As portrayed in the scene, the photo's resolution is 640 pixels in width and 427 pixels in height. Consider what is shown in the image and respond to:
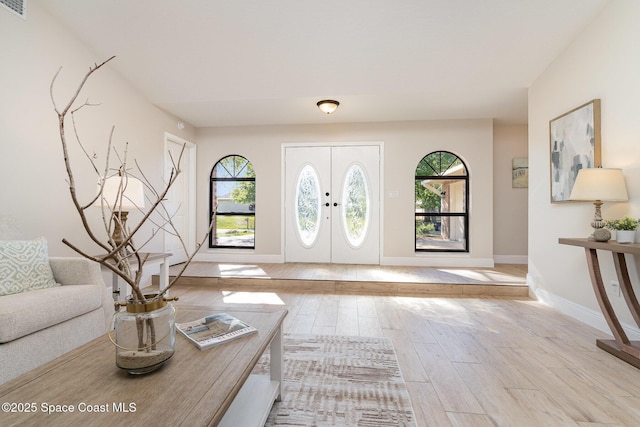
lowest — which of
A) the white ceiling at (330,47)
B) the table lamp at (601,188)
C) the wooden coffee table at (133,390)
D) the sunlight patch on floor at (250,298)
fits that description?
the sunlight patch on floor at (250,298)

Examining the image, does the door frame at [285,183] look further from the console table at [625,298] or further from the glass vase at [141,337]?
the glass vase at [141,337]

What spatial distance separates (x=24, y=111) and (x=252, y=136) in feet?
9.78

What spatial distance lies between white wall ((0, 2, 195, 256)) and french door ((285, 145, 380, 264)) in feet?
8.86

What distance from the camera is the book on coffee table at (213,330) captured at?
125 centimetres

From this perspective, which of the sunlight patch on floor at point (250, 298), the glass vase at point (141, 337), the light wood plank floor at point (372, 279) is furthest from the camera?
the light wood plank floor at point (372, 279)

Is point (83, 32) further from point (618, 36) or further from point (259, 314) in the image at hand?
point (618, 36)

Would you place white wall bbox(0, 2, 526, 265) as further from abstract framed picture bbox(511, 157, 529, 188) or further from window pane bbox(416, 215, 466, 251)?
abstract framed picture bbox(511, 157, 529, 188)

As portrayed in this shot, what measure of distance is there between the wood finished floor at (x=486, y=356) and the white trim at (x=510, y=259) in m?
1.66

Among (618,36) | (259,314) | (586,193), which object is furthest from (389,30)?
(259,314)

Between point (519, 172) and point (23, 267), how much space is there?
20.5ft

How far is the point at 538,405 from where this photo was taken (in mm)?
1593

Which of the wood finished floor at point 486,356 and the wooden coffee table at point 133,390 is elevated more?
the wooden coffee table at point 133,390

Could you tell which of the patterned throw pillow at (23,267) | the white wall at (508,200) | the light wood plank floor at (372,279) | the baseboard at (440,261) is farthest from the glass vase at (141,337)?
the white wall at (508,200)

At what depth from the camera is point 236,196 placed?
5258 mm
